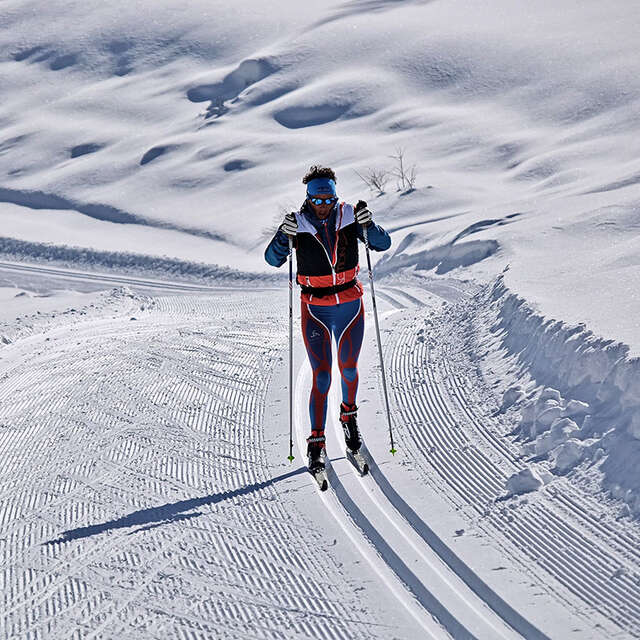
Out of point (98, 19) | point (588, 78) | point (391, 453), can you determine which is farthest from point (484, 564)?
point (98, 19)

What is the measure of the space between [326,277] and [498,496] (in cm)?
203

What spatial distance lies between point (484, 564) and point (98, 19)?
61649mm

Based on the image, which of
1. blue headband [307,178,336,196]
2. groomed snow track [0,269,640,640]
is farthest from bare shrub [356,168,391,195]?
blue headband [307,178,336,196]

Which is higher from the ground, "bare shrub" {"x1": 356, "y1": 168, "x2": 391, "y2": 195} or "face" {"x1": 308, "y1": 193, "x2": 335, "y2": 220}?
"face" {"x1": 308, "y1": 193, "x2": 335, "y2": 220}

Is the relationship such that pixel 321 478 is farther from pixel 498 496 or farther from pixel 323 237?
pixel 323 237

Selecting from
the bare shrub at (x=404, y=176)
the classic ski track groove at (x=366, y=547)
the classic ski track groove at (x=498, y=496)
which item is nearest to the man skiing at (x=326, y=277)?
the classic ski track groove at (x=366, y=547)

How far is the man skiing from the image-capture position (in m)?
6.19

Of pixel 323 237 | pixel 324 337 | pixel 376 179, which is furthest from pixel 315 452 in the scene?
pixel 376 179

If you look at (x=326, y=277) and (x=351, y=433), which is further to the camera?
(x=351, y=433)

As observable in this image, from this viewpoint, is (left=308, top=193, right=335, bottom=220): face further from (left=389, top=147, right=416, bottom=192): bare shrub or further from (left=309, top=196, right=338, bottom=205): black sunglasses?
(left=389, top=147, right=416, bottom=192): bare shrub

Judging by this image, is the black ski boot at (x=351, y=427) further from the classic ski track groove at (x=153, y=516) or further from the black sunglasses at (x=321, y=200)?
the black sunglasses at (x=321, y=200)

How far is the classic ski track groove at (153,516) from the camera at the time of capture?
4.55 m

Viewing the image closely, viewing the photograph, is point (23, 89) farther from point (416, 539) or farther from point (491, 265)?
point (416, 539)

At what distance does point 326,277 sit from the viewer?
20.5 feet
